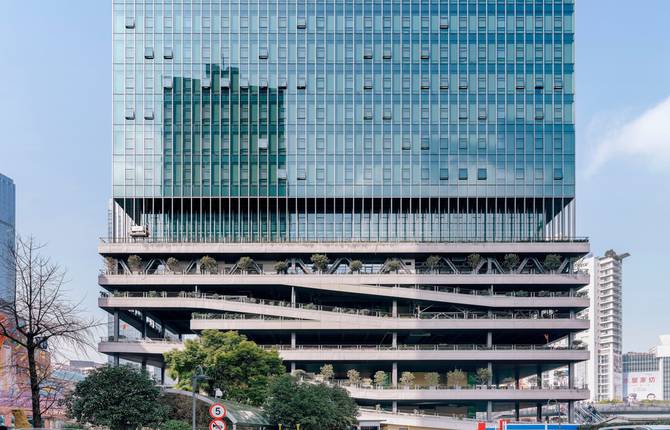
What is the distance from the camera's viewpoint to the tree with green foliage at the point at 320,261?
116438 millimetres

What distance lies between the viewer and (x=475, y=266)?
118500 mm

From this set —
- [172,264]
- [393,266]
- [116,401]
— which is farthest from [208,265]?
[116,401]

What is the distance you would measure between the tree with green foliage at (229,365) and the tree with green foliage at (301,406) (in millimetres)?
19257

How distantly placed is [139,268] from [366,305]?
29407mm

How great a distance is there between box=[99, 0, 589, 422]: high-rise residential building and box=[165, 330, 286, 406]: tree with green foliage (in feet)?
60.4

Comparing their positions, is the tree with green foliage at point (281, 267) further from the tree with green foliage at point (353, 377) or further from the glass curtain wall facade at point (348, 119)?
the tree with green foliage at point (353, 377)

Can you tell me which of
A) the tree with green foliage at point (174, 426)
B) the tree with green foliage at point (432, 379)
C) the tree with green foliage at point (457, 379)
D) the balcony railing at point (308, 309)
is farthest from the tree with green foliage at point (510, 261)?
the tree with green foliage at point (174, 426)

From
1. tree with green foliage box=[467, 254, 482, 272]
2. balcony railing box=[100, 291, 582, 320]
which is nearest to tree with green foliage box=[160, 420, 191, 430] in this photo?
balcony railing box=[100, 291, 582, 320]

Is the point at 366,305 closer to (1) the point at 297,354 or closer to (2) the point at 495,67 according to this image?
(1) the point at 297,354

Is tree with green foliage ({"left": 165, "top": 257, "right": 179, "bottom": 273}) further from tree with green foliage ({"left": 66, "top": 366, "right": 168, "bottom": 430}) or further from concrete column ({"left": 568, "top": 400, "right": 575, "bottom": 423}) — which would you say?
tree with green foliage ({"left": 66, "top": 366, "right": 168, "bottom": 430})

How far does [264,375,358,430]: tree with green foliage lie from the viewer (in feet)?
233

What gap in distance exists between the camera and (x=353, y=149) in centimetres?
12088

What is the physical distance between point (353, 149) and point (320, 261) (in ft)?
50.2

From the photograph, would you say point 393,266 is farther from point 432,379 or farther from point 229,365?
point 229,365
